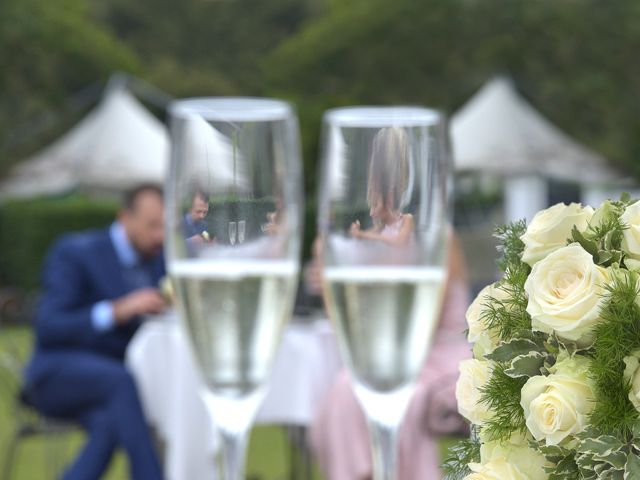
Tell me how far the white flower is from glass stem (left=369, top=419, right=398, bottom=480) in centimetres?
39

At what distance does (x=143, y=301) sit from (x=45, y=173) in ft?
56.7

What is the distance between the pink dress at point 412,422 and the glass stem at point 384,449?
3.37m

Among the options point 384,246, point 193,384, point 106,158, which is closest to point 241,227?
point 384,246

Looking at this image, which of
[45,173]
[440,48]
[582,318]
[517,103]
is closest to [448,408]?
[582,318]

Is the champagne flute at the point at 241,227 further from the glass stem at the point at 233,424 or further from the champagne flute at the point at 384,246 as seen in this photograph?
the glass stem at the point at 233,424

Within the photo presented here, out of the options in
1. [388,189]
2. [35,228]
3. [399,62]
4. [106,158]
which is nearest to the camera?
[388,189]

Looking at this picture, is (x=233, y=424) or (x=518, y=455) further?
(x=233, y=424)

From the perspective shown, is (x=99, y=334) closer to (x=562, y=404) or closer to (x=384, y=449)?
(x=384, y=449)

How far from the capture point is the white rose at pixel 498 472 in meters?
0.93

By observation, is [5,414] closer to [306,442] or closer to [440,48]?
[306,442]

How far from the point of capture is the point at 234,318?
1.55m

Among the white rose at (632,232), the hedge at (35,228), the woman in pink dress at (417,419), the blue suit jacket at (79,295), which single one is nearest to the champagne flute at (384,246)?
the white rose at (632,232)

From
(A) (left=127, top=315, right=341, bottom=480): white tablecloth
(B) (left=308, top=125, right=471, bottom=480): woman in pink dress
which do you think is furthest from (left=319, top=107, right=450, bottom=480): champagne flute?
(A) (left=127, top=315, right=341, bottom=480): white tablecloth

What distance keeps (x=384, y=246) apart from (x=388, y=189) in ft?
0.29
